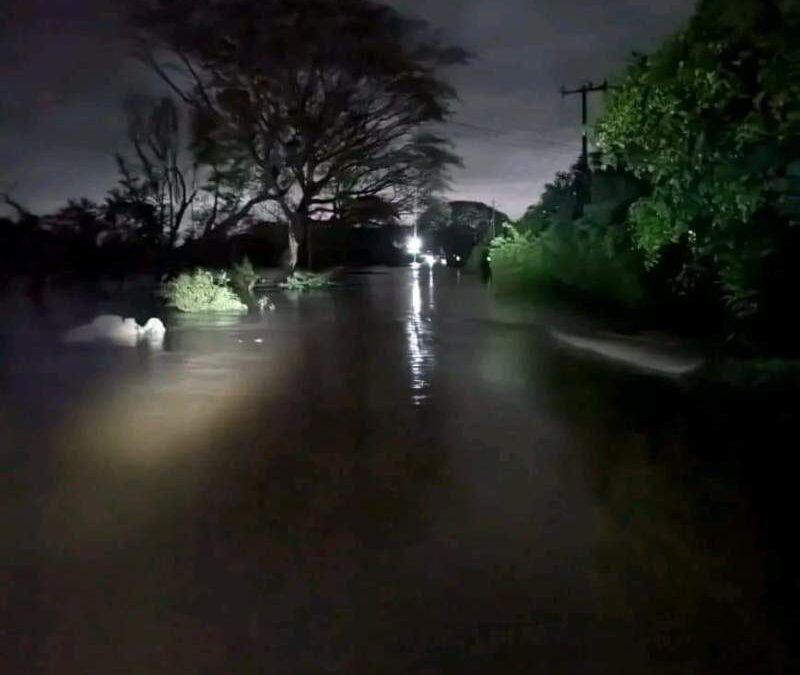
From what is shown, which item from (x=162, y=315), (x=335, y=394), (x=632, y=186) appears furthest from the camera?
(x=162, y=315)

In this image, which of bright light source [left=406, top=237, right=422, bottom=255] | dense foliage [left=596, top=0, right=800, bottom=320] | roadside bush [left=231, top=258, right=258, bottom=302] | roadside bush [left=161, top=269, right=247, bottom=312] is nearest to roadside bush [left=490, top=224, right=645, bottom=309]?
roadside bush [left=161, top=269, right=247, bottom=312]

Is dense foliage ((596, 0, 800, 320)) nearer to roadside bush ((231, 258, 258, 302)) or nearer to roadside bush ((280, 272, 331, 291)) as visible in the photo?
roadside bush ((231, 258, 258, 302))

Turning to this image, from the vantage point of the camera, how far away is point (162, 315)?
35719 mm

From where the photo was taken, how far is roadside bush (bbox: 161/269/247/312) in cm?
3784

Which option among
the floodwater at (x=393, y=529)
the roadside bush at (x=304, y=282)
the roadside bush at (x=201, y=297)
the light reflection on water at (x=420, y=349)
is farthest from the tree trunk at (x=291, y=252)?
the floodwater at (x=393, y=529)

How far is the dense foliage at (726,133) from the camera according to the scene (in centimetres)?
1424

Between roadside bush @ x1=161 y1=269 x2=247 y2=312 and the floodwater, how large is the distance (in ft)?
66.0

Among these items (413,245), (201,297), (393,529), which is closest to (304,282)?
(201,297)

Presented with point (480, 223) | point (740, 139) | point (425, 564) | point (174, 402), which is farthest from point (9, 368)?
point (480, 223)

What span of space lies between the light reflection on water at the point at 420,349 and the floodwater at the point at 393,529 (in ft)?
0.72

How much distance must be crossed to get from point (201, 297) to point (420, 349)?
15840 millimetres

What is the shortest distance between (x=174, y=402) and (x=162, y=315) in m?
20.6

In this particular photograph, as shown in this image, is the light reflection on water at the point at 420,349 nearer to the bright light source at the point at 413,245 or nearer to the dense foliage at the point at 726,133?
the dense foliage at the point at 726,133

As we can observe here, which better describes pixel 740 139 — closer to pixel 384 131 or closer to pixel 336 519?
pixel 336 519
